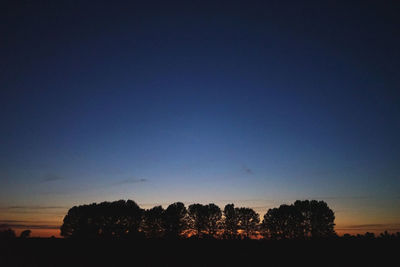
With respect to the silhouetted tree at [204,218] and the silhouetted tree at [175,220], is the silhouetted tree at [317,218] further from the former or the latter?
the silhouetted tree at [175,220]

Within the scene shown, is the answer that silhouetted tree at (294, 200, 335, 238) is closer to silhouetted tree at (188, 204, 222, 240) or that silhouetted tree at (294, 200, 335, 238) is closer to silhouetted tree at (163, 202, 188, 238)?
silhouetted tree at (188, 204, 222, 240)

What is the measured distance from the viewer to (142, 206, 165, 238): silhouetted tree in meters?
96.9

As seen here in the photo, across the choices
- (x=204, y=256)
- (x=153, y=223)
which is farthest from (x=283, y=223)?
(x=204, y=256)

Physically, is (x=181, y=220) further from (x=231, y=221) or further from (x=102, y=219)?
(x=102, y=219)

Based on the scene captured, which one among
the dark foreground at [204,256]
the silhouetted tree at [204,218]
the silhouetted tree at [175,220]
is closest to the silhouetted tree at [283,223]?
the silhouetted tree at [204,218]

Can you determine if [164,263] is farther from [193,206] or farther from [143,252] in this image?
[193,206]

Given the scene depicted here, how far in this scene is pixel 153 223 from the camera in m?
97.8

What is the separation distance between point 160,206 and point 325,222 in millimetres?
58331

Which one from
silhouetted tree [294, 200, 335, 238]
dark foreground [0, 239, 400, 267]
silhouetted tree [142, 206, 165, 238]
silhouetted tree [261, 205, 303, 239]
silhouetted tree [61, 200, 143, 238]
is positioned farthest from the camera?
silhouetted tree [142, 206, 165, 238]

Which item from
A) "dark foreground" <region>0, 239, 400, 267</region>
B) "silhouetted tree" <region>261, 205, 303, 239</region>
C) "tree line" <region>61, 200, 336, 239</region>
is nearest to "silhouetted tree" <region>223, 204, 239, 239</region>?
"tree line" <region>61, 200, 336, 239</region>

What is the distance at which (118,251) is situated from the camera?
28750 millimetres

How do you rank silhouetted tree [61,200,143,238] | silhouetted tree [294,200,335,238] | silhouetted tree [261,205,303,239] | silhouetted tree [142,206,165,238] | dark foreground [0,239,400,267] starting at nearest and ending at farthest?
dark foreground [0,239,400,267] < silhouetted tree [294,200,335,238] < silhouetted tree [261,205,303,239] < silhouetted tree [61,200,143,238] < silhouetted tree [142,206,165,238]

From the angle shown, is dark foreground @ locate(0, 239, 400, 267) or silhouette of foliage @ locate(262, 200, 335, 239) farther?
silhouette of foliage @ locate(262, 200, 335, 239)

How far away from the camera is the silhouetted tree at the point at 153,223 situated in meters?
96.9
